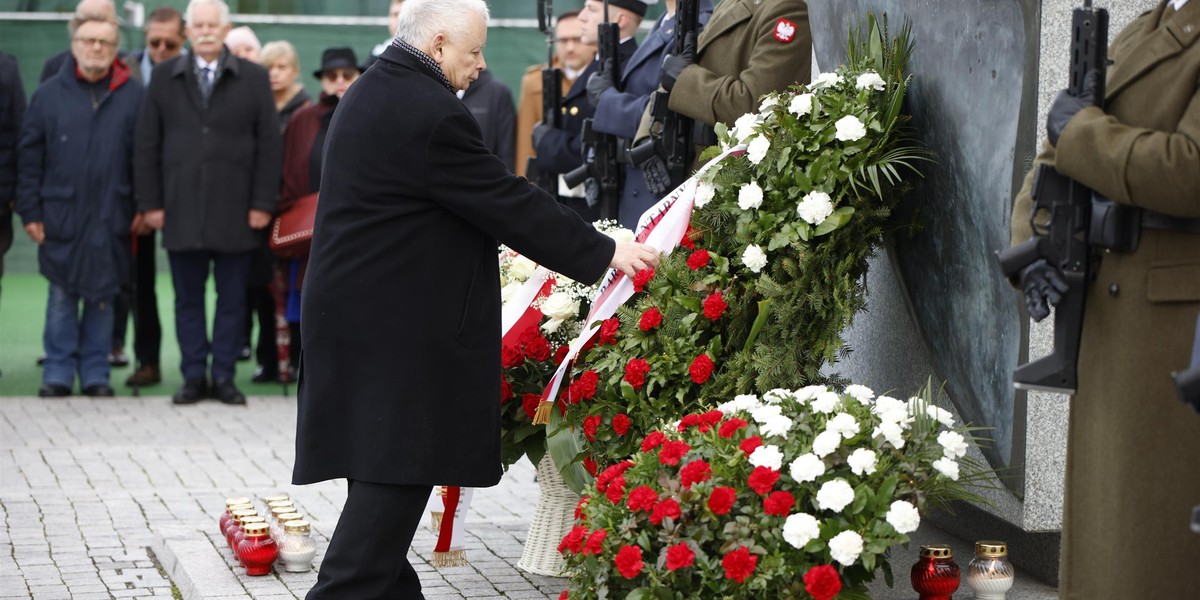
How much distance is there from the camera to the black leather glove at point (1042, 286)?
3891mm

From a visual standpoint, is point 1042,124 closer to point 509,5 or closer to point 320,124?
point 320,124

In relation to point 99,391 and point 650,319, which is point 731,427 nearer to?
point 650,319

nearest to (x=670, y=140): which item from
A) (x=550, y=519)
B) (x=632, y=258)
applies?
(x=550, y=519)

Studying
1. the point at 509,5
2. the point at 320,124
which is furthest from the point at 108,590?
the point at 509,5

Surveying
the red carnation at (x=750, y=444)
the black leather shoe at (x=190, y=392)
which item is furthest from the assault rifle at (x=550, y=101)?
the red carnation at (x=750, y=444)

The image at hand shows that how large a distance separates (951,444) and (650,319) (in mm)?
1139

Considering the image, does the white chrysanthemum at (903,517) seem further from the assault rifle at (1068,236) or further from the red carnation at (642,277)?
the red carnation at (642,277)

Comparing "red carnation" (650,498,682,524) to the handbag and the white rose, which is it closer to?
the white rose

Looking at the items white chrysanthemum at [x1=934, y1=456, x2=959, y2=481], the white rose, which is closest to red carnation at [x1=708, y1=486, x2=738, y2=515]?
white chrysanthemum at [x1=934, y1=456, x2=959, y2=481]

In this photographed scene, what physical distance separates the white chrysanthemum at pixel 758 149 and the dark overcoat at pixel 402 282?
89cm

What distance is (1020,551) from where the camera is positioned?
5324mm

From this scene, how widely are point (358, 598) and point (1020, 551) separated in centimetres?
219

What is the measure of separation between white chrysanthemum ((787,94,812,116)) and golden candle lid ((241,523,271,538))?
225cm

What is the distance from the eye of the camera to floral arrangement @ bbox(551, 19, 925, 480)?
5.00 meters
